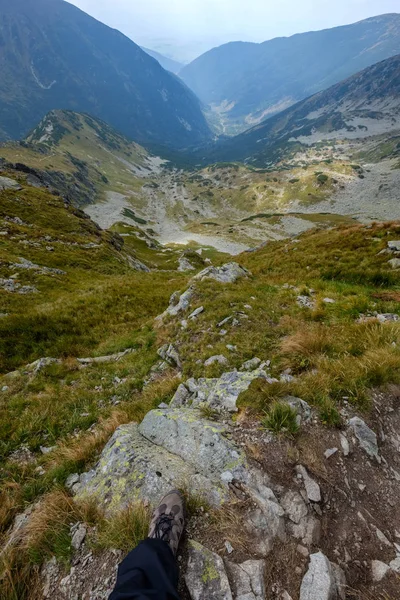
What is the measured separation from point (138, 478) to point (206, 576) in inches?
78.8

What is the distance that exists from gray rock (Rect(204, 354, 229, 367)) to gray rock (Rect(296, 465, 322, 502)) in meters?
4.53

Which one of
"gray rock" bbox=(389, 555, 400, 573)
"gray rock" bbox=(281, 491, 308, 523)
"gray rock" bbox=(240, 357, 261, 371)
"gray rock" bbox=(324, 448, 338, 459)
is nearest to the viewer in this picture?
"gray rock" bbox=(389, 555, 400, 573)

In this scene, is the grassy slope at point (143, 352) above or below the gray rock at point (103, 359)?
above

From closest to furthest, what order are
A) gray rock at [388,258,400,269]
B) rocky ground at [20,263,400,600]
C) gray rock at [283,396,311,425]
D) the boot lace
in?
rocky ground at [20,263,400,600] < the boot lace < gray rock at [283,396,311,425] < gray rock at [388,258,400,269]

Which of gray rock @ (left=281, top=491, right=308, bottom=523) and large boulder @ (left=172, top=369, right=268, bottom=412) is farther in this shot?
large boulder @ (left=172, top=369, right=268, bottom=412)

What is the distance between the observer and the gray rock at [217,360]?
9448 millimetres

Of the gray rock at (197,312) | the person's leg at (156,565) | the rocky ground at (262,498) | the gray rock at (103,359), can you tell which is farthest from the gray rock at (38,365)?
the person's leg at (156,565)

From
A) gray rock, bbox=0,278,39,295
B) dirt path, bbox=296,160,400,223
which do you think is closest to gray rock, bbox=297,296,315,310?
gray rock, bbox=0,278,39,295

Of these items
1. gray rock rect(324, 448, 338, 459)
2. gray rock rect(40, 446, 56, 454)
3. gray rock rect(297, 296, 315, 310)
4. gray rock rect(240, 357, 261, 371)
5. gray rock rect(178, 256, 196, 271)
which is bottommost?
gray rock rect(178, 256, 196, 271)

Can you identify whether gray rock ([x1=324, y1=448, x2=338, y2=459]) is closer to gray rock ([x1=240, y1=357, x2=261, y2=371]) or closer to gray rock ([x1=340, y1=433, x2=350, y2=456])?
gray rock ([x1=340, y1=433, x2=350, y2=456])

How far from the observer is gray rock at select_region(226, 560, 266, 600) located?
3.67 metres

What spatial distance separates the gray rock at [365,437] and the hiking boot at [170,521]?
3.68 m

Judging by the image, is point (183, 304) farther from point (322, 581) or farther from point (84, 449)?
point (322, 581)

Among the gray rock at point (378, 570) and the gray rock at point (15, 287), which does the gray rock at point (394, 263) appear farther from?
the gray rock at point (15, 287)
